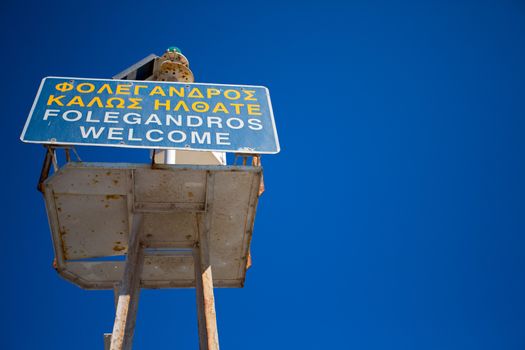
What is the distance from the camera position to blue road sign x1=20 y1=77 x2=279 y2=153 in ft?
18.4

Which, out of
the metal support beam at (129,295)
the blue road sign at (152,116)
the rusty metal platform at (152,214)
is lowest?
the metal support beam at (129,295)

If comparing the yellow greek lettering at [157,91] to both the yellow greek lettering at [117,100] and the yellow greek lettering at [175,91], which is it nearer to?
the yellow greek lettering at [175,91]

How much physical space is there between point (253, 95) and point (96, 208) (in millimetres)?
→ 3047

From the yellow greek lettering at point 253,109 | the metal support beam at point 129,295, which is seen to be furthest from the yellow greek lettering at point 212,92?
the metal support beam at point 129,295

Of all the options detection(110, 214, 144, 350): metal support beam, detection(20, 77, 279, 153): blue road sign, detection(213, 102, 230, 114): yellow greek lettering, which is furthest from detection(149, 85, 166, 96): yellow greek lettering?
detection(110, 214, 144, 350): metal support beam

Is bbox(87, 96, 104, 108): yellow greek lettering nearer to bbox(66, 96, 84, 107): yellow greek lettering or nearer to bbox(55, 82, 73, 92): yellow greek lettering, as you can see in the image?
bbox(66, 96, 84, 107): yellow greek lettering

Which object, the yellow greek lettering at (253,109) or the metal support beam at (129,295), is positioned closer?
the metal support beam at (129,295)

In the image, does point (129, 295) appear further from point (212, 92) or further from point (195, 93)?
point (212, 92)

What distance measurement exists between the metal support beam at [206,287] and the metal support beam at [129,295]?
0.86 meters

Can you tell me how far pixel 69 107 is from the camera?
605 cm

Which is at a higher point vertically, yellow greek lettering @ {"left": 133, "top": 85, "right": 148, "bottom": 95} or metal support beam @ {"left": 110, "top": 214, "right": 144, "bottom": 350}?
yellow greek lettering @ {"left": 133, "top": 85, "right": 148, "bottom": 95}

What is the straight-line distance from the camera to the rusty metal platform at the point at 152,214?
625 cm

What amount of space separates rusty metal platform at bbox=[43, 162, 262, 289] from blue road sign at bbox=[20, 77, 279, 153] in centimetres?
56

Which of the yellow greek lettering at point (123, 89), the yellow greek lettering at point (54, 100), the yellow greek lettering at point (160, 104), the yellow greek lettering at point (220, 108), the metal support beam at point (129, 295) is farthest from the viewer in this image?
the yellow greek lettering at point (123, 89)
